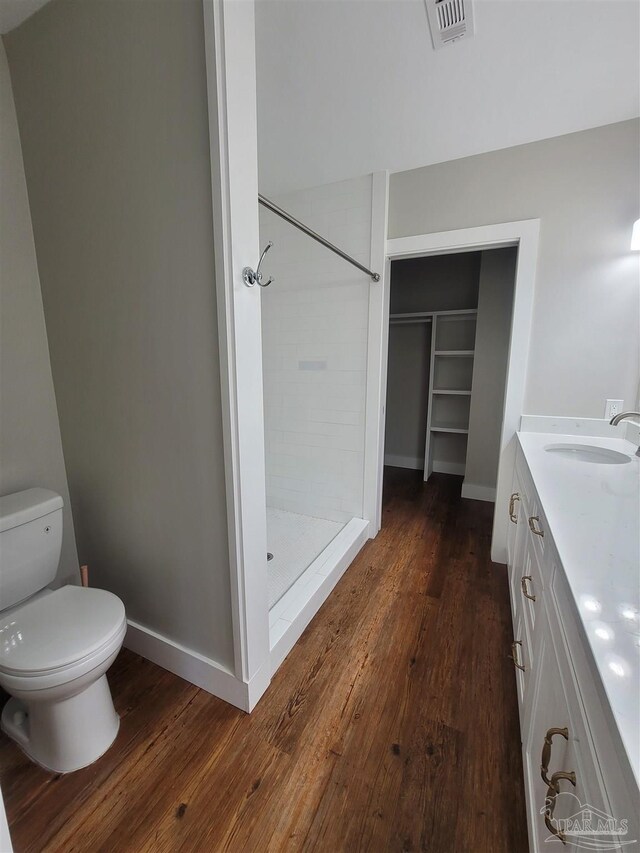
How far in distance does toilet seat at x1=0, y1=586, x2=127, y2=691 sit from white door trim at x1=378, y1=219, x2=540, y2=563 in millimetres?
1945

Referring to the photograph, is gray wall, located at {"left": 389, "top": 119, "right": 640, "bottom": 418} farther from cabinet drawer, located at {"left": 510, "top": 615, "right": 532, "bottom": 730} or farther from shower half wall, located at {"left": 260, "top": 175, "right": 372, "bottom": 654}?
cabinet drawer, located at {"left": 510, "top": 615, "right": 532, "bottom": 730}

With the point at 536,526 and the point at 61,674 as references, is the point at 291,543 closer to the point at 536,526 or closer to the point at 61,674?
the point at 61,674

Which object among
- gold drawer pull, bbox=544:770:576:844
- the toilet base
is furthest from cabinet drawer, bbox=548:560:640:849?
the toilet base

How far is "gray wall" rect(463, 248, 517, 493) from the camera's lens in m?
3.04

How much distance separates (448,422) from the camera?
3961mm

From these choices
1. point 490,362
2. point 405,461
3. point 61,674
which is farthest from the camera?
point 405,461

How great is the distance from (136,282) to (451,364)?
10.8 feet

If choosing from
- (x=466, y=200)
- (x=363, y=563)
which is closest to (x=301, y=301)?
(x=466, y=200)

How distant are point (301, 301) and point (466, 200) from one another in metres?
1.20

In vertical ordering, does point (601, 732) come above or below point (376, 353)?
below

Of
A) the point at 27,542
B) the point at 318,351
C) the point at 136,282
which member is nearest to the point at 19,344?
the point at 136,282

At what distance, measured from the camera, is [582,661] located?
0.62 m

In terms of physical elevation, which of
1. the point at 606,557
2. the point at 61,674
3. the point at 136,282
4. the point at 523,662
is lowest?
the point at 523,662

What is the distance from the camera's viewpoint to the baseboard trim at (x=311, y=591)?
5.29ft
